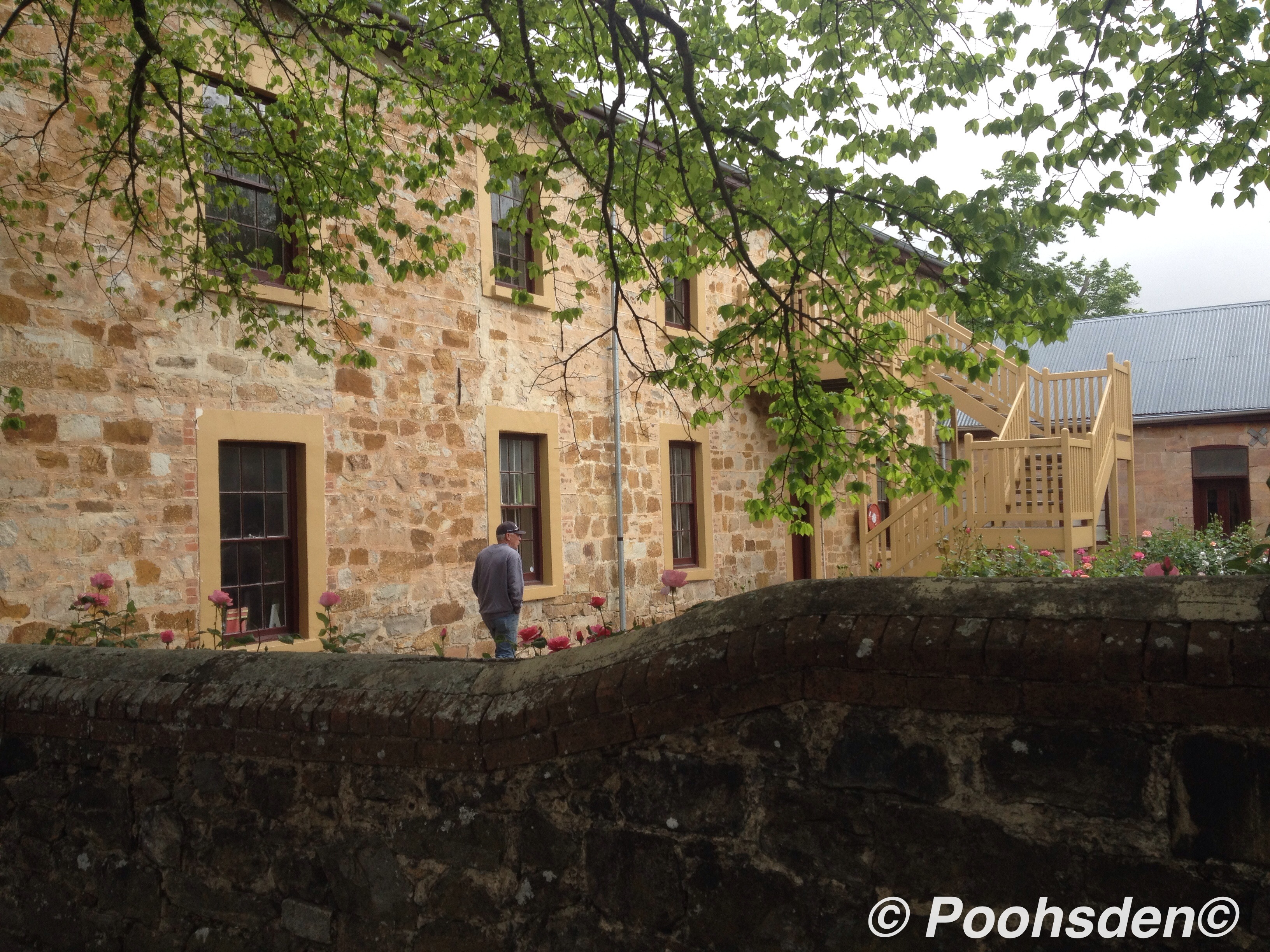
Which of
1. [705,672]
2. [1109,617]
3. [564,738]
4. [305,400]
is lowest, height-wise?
[564,738]

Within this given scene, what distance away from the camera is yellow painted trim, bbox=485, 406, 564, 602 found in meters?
11.6

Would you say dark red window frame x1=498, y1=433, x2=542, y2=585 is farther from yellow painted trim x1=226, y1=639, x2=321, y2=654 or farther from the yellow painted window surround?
the yellow painted window surround

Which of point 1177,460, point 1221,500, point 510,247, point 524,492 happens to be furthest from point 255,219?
point 1221,500

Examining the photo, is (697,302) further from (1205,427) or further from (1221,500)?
(1221,500)

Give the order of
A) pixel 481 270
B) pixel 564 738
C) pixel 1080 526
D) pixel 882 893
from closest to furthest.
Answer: pixel 882 893 < pixel 564 738 < pixel 481 270 < pixel 1080 526

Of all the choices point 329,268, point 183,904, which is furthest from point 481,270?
point 183,904

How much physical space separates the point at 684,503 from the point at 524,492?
3.24 meters

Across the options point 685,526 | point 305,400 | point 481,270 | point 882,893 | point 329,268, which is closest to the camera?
point 882,893

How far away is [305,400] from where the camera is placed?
944cm

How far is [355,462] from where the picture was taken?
9883 millimetres

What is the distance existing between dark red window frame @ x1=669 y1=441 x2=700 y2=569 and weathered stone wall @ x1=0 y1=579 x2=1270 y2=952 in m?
11.1

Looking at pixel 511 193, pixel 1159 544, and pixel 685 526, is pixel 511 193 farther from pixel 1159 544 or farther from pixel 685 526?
pixel 1159 544

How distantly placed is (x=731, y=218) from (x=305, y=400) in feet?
17.0

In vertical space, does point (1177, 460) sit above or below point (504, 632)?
above
